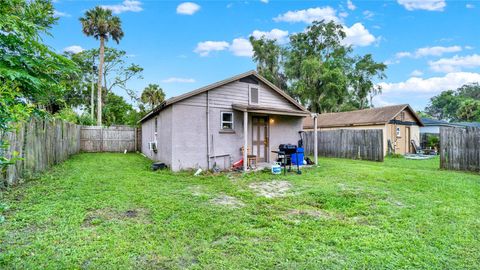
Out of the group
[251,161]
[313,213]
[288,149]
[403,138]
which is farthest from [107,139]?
[403,138]

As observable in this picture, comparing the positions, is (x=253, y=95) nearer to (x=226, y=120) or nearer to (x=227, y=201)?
(x=226, y=120)

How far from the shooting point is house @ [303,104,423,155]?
56.8ft

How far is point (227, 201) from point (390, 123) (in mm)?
16397

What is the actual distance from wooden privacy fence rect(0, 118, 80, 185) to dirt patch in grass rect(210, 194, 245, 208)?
3730 mm

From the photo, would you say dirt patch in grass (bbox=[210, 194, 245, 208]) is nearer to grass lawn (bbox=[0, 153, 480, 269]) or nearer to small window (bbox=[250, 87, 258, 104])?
grass lawn (bbox=[0, 153, 480, 269])

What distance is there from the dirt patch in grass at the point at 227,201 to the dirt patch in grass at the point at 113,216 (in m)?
1.54

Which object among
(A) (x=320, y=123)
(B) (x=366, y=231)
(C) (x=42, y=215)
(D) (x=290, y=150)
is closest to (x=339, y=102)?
(A) (x=320, y=123)

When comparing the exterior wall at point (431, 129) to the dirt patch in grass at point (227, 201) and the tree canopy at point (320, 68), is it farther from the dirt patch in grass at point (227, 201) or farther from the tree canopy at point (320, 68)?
the dirt patch in grass at point (227, 201)

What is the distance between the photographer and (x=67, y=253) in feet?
9.93

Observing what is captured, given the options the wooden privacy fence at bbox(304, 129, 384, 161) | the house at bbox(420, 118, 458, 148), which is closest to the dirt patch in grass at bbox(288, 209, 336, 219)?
the wooden privacy fence at bbox(304, 129, 384, 161)

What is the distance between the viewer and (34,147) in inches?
287

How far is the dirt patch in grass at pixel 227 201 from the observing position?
5.29 metres

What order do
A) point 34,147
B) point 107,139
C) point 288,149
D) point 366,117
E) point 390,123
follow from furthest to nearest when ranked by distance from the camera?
point 366,117, point 107,139, point 390,123, point 288,149, point 34,147

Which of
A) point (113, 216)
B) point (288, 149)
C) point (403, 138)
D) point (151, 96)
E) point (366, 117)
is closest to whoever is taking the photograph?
point (113, 216)
